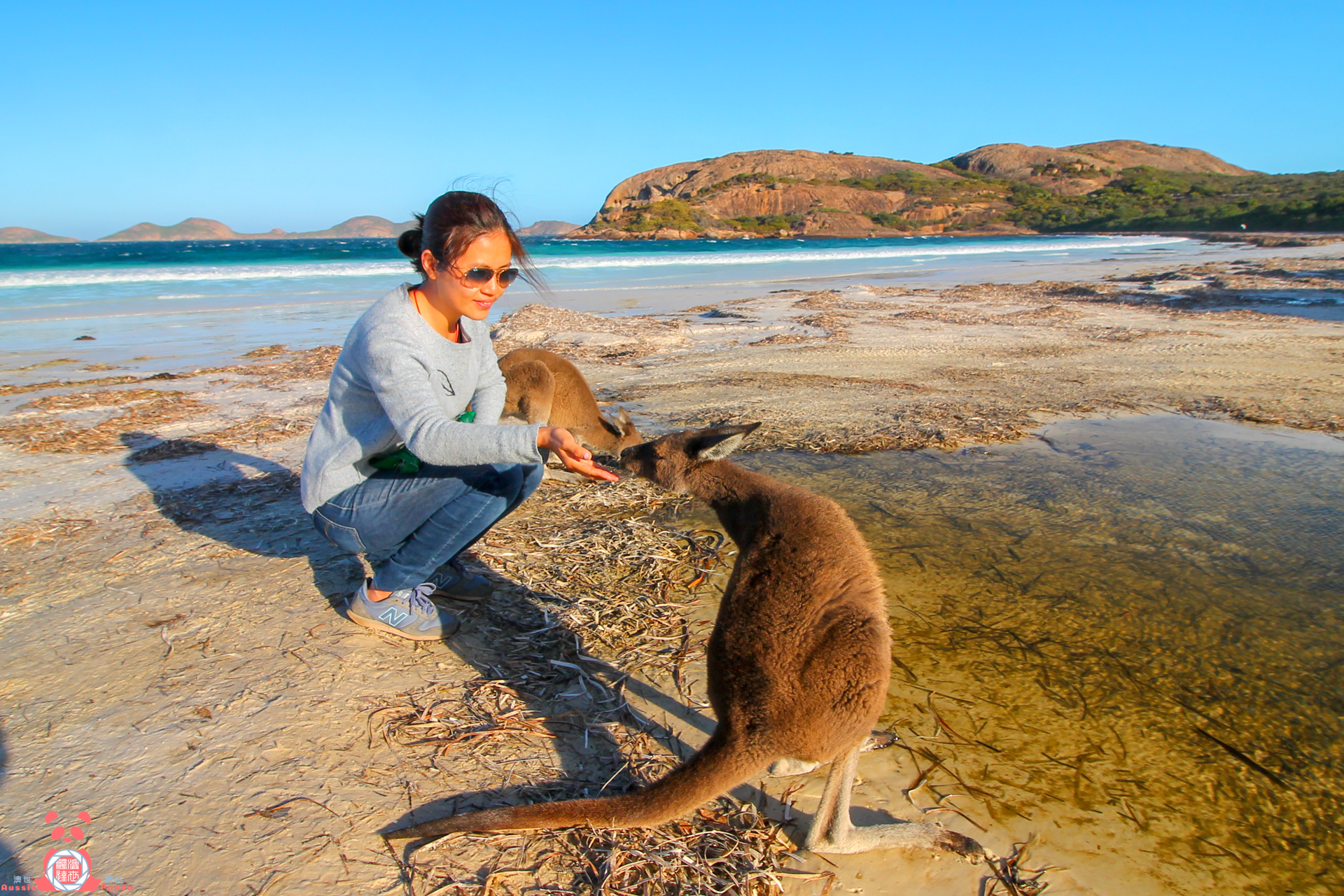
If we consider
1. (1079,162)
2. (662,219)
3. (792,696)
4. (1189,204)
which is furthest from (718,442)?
(1079,162)

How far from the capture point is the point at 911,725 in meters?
2.56

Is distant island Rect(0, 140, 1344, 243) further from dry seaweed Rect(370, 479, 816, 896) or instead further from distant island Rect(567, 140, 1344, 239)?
dry seaweed Rect(370, 479, 816, 896)

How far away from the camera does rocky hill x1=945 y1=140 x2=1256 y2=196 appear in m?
93.2

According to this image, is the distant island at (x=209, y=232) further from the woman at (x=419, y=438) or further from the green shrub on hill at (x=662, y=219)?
the woman at (x=419, y=438)

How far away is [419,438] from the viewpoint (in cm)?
268

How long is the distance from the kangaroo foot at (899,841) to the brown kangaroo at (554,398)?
3600mm

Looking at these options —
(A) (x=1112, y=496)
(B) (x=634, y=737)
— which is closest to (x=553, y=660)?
(B) (x=634, y=737)

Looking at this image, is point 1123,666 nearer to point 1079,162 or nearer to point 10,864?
point 10,864

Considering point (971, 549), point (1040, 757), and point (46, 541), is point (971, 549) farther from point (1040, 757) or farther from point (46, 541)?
point (46, 541)

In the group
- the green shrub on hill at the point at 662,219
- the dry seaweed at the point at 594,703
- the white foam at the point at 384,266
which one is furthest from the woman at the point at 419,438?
the green shrub on hill at the point at 662,219

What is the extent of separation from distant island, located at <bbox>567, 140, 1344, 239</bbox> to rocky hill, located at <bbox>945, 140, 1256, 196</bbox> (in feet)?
0.94

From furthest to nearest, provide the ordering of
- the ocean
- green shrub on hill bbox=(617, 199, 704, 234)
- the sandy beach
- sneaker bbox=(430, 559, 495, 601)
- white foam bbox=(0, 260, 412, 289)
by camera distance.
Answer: green shrub on hill bbox=(617, 199, 704, 234)
white foam bbox=(0, 260, 412, 289)
the ocean
sneaker bbox=(430, 559, 495, 601)
the sandy beach

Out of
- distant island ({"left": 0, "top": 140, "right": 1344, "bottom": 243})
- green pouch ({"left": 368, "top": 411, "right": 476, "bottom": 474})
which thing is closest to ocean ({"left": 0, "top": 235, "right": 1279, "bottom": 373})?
green pouch ({"left": 368, "top": 411, "right": 476, "bottom": 474})

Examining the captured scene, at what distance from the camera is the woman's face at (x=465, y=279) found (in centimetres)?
282
